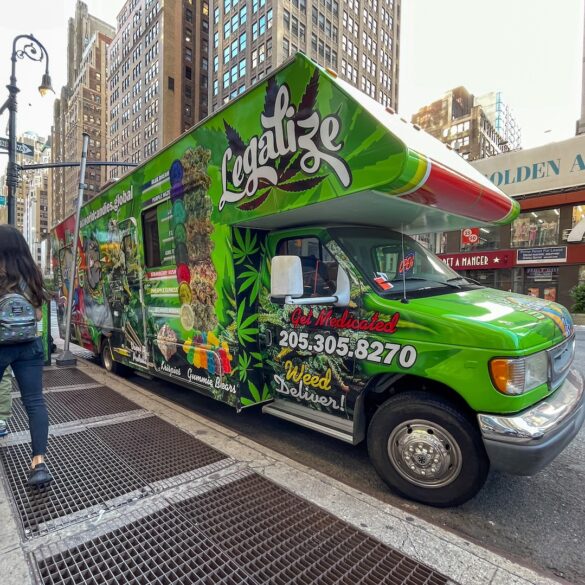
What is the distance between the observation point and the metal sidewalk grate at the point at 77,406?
14.7 ft

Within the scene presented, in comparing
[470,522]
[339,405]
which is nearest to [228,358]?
[339,405]

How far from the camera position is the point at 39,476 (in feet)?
9.62

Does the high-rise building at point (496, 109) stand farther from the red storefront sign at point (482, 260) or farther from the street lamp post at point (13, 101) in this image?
the street lamp post at point (13, 101)

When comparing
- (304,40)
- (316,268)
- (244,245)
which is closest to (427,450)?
(316,268)

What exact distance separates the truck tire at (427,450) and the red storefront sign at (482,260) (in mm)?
26201

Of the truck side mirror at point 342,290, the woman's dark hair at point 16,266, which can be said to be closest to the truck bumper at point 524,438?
the truck side mirror at point 342,290

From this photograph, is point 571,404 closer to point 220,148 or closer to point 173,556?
point 173,556

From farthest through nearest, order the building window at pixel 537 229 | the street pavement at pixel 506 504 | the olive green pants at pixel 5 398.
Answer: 1. the building window at pixel 537 229
2. the olive green pants at pixel 5 398
3. the street pavement at pixel 506 504

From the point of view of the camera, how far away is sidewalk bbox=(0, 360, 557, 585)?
2.10 m

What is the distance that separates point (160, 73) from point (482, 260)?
55.9 m

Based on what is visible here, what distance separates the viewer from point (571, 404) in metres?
2.85

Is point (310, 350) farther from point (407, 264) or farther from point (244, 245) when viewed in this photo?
point (244, 245)

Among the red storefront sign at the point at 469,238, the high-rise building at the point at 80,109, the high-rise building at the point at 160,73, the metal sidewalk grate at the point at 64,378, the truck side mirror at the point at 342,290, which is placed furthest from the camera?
the high-rise building at the point at 80,109

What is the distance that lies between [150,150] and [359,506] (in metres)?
67.3
